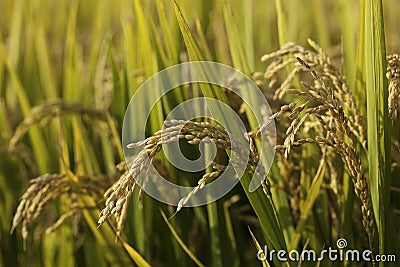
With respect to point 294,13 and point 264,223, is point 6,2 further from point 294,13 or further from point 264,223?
point 264,223

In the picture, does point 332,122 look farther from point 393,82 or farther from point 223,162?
point 223,162

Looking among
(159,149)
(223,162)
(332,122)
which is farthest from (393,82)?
(223,162)

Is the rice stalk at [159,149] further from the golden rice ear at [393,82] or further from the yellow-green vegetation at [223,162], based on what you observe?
the golden rice ear at [393,82]

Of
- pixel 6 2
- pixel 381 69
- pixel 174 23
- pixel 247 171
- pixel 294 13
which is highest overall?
pixel 6 2

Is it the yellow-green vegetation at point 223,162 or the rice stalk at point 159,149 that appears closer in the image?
the rice stalk at point 159,149

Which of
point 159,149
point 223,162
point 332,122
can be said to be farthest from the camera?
point 223,162

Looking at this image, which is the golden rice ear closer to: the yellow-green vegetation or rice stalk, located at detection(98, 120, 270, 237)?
the yellow-green vegetation

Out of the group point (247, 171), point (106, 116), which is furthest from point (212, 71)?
point (106, 116)

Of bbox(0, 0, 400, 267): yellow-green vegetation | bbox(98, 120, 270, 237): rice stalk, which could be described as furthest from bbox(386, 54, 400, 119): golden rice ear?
bbox(98, 120, 270, 237): rice stalk

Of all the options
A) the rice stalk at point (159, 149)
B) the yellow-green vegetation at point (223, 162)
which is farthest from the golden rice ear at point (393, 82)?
the rice stalk at point (159, 149)
